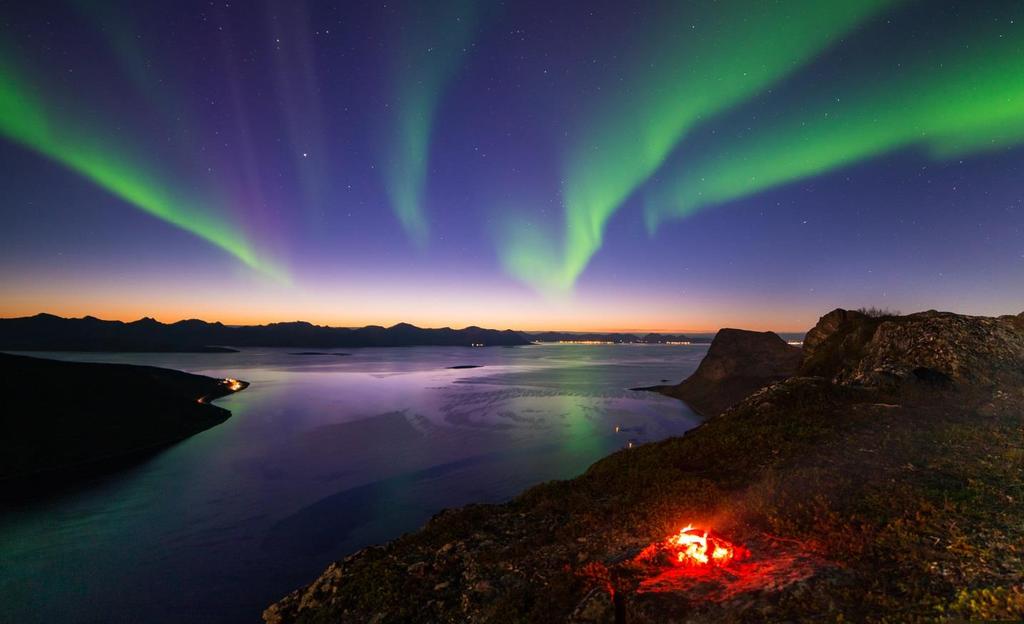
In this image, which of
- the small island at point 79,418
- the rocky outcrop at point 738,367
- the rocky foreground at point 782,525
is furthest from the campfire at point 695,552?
the rocky outcrop at point 738,367

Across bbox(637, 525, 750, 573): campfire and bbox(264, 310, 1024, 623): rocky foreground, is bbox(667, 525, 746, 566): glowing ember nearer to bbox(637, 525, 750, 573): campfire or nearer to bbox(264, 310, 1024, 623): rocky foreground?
bbox(637, 525, 750, 573): campfire

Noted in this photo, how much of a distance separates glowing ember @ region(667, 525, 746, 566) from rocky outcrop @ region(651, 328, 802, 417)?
202ft

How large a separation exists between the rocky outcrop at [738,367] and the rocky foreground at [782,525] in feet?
154

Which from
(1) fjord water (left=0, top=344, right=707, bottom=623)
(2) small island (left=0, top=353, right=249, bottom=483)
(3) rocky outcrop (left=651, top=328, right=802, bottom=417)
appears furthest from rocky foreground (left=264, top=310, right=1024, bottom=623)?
(3) rocky outcrop (left=651, top=328, right=802, bottom=417)

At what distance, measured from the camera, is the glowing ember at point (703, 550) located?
10414 mm

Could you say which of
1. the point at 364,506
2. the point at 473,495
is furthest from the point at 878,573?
the point at 364,506

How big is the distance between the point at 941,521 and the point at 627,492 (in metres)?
8.92

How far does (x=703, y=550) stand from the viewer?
10633 mm

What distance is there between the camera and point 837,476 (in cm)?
1370

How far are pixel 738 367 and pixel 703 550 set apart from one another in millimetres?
69727

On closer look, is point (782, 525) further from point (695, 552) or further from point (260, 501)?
point (260, 501)

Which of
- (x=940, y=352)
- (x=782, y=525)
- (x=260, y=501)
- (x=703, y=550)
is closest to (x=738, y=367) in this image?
(x=940, y=352)

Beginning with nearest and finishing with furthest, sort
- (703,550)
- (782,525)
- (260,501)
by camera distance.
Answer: (703,550)
(782,525)
(260,501)

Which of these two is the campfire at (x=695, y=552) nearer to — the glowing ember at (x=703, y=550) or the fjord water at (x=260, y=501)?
the glowing ember at (x=703, y=550)
